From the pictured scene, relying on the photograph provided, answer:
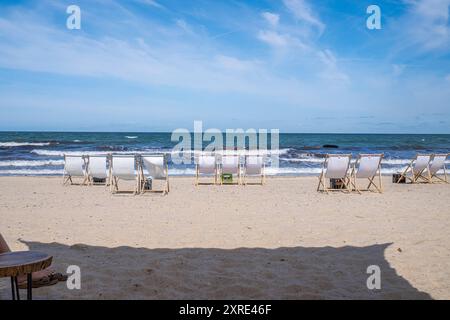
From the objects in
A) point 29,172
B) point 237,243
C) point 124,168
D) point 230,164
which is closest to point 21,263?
point 237,243

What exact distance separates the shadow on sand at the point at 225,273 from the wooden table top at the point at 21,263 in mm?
898

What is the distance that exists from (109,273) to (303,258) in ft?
6.08

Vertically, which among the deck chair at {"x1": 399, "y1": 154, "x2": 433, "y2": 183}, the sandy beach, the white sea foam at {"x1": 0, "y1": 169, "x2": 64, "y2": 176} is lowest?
the white sea foam at {"x1": 0, "y1": 169, "x2": 64, "y2": 176}

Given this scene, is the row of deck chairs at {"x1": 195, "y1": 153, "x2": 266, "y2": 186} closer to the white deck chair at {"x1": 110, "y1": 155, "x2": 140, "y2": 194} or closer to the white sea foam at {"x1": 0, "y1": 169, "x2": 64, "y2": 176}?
the white deck chair at {"x1": 110, "y1": 155, "x2": 140, "y2": 194}

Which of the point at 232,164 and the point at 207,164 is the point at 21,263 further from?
the point at 207,164

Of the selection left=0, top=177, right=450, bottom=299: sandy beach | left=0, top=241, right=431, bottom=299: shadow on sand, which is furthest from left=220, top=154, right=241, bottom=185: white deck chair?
left=0, top=241, right=431, bottom=299: shadow on sand

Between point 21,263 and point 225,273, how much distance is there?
6.28ft

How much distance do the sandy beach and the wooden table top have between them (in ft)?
2.98

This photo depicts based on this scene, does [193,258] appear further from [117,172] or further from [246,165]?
[246,165]

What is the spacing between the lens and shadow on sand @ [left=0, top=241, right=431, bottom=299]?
3377 millimetres

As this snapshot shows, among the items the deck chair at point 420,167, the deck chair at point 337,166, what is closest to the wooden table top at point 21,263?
the deck chair at point 337,166

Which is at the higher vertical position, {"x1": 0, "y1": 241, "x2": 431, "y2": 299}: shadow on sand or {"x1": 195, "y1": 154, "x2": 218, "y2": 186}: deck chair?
{"x1": 195, "y1": 154, "x2": 218, "y2": 186}: deck chair

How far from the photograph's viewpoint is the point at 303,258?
4.32 metres
